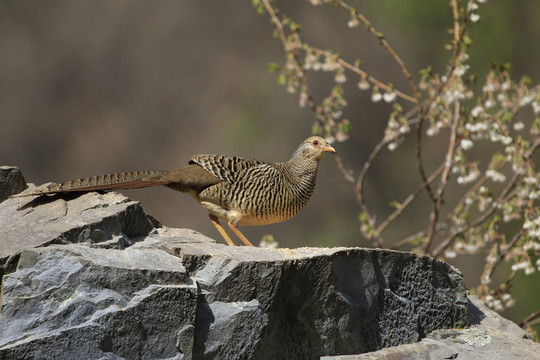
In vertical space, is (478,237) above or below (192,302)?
above

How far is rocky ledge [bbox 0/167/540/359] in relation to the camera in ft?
10.9

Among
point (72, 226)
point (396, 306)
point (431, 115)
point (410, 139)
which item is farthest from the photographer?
point (410, 139)

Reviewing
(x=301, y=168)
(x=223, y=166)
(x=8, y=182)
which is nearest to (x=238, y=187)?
(x=223, y=166)

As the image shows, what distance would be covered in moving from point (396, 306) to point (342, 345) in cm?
44

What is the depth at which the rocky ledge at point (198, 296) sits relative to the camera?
10.9 feet

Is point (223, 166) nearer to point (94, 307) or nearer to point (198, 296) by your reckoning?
point (198, 296)

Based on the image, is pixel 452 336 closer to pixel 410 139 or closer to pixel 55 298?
pixel 55 298

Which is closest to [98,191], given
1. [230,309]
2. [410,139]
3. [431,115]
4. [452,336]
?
[230,309]

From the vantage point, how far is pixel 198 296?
3.64 metres

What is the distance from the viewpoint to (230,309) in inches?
144

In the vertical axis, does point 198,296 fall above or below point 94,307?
above

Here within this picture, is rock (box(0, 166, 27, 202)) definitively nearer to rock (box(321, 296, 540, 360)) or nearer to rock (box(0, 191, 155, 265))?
rock (box(0, 191, 155, 265))

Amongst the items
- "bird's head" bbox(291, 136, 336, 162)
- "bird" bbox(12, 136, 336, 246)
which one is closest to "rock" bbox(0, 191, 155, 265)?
"bird" bbox(12, 136, 336, 246)

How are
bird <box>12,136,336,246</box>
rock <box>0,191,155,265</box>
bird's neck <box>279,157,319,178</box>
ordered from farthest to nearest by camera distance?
1. bird's neck <box>279,157,319,178</box>
2. bird <box>12,136,336,246</box>
3. rock <box>0,191,155,265</box>
